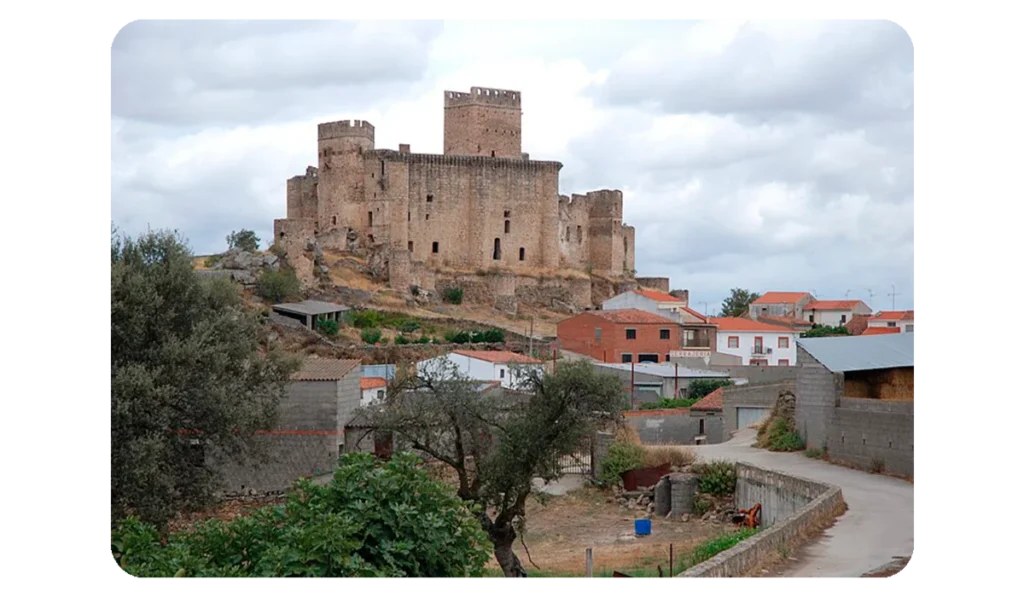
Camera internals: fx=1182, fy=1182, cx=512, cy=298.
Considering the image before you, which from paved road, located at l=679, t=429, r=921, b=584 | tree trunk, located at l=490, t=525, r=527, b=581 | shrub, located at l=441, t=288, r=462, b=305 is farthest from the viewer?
shrub, located at l=441, t=288, r=462, b=305

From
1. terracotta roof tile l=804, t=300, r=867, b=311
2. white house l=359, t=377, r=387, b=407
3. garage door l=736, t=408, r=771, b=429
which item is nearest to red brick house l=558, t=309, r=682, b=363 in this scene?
garage door l=736, t=408, r=771, b=429

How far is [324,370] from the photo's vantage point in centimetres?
2639

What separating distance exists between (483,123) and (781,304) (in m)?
20.8

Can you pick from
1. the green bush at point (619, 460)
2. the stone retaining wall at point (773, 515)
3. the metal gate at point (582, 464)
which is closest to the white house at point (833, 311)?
the metal gate at point (582, 464)

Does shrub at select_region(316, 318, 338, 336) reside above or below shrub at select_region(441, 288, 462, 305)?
below

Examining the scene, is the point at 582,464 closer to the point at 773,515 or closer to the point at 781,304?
the point at 773,515

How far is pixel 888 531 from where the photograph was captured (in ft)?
45.0

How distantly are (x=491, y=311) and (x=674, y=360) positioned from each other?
14.3 meters

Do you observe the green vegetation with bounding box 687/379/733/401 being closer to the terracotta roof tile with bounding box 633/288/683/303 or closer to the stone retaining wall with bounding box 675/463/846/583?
the stone retaining wall with bounding box 675/463/846/583

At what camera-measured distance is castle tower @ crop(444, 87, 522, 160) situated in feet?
217

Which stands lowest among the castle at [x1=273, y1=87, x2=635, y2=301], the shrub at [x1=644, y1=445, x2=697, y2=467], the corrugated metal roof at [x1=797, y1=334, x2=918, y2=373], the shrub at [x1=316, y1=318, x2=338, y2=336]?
the shrub at [x1=644, y1=445, x2=697, y2=467]

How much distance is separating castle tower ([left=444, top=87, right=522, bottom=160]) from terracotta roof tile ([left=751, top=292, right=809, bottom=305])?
1782cm

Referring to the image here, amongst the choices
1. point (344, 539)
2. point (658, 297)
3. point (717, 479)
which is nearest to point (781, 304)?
point (658, 297)

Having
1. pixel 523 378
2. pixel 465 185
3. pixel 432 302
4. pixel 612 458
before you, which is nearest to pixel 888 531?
pixel 523 378
